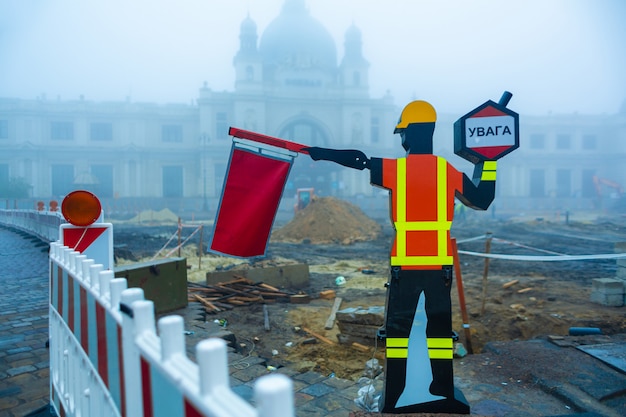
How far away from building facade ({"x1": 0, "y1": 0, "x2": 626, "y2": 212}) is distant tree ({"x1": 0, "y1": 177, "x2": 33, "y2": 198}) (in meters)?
2.89

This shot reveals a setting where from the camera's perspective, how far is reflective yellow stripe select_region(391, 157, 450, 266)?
128 inches

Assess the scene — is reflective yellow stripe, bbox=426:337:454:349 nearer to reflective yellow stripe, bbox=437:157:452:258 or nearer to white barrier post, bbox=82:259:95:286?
reflective yellow stripe, bbox=437:157:452:258

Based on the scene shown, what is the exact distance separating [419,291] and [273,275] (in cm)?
695

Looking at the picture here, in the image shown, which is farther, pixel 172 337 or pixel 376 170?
pixel 376 170

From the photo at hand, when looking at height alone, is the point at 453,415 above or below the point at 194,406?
below

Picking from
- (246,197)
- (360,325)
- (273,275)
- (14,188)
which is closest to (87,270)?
(246,197)

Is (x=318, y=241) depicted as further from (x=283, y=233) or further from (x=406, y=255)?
(x=406, y=255)

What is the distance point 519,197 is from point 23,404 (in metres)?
58.5

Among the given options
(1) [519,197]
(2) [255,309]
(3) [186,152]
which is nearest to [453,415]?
(2) [255,309]

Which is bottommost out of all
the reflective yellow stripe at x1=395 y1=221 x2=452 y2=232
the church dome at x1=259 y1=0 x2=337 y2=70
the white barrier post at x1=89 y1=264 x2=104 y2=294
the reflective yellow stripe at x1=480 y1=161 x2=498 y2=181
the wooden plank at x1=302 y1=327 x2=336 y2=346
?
the wooden plank at x1=302 y1=327 x2=336 y2=346

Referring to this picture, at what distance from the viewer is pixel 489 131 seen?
11.1ft

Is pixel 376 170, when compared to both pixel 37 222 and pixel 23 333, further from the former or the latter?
pixel 37 222

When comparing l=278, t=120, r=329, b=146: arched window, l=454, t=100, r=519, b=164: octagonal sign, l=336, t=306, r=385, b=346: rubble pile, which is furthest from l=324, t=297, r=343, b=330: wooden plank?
l=278, t=120, r=329, b=146: arched window

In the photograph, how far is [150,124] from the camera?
5300 cm
